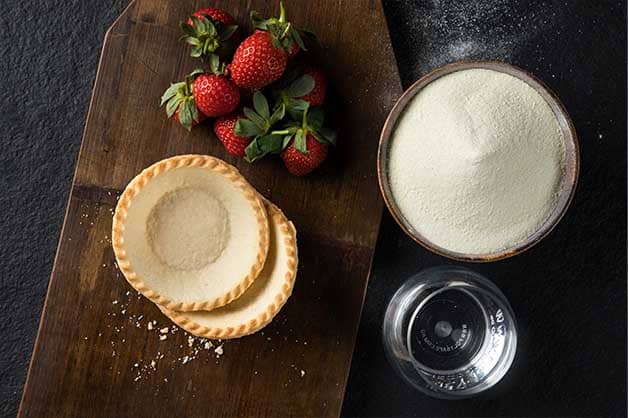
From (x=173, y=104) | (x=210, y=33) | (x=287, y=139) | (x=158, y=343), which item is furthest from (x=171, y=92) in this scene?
(x=158, y=343)

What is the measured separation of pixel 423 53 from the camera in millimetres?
1669

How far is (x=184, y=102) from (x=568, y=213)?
34.1 inches

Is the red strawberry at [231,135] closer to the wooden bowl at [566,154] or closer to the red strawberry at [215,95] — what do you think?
the red strawberry at [215,95]

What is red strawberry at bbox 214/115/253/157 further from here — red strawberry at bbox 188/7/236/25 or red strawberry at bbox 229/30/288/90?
red strawberry at bbox 188/7/236/25

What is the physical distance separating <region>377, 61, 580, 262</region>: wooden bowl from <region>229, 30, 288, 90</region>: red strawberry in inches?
9.2

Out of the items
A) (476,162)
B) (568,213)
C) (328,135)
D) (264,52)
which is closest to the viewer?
(476,162)

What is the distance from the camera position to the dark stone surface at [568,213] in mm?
1703

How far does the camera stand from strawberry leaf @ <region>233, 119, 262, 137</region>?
4.80ft

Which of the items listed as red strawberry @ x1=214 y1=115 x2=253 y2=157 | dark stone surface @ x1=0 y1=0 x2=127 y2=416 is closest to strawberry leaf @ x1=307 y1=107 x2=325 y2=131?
red strawberry @ x1=214 y1=115 x2=253 y2=157

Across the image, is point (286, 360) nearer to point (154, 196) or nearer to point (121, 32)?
point (154, 196)

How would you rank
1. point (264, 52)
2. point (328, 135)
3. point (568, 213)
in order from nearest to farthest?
point (264, 52)
point (328, 135)
point (568, 213)

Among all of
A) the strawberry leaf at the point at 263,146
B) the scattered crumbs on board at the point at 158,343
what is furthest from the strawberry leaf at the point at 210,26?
the scattered crumbs on board at the point at 158,343

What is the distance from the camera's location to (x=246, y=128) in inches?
57.9

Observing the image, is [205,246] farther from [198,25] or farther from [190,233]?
[198,25]
